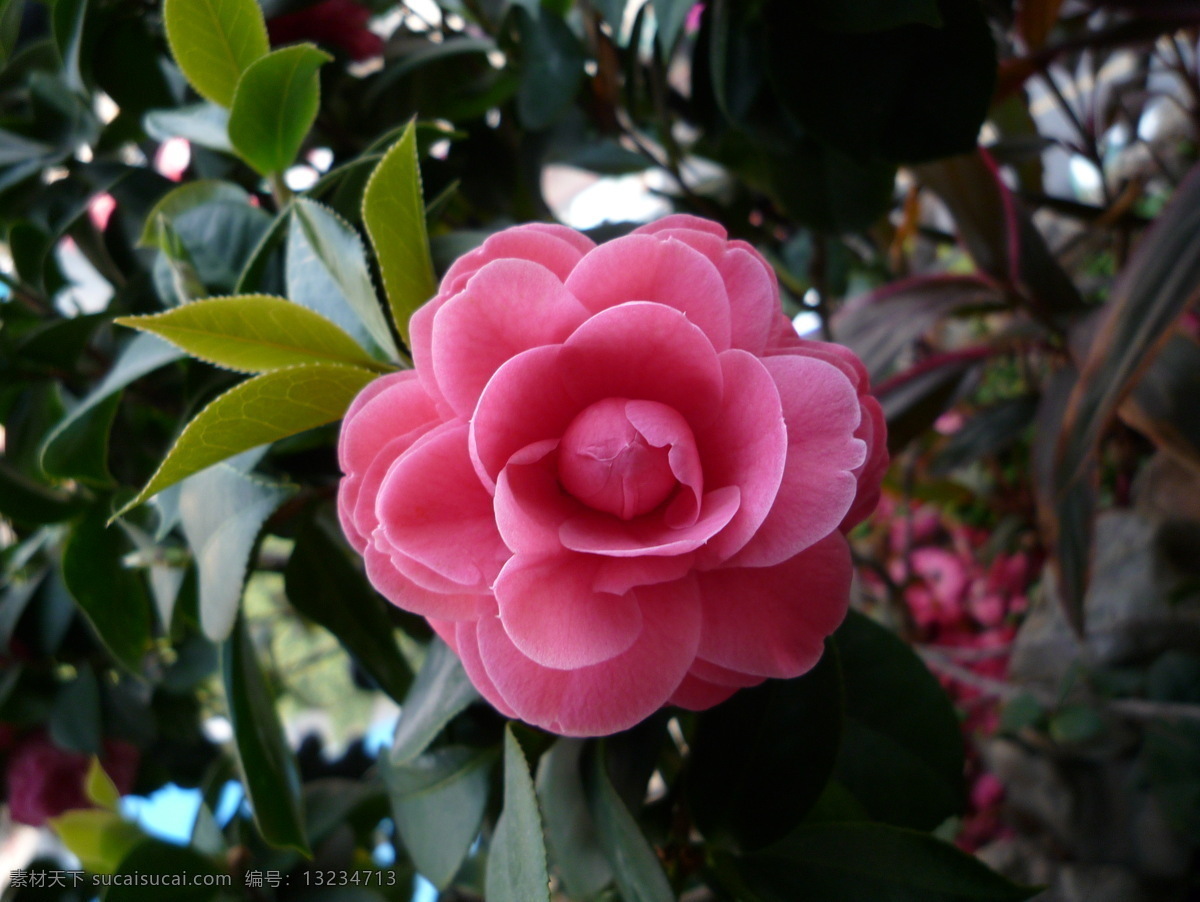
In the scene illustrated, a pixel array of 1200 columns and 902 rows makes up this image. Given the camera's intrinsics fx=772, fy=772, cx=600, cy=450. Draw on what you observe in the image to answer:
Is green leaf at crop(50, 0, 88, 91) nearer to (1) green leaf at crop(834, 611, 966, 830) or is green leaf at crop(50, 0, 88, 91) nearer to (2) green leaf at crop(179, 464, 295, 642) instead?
(2) green leaf at crop(179, 464, 295, 642)

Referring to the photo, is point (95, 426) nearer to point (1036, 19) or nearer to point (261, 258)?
point (261, 258)

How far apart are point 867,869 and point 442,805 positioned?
0.80 feet

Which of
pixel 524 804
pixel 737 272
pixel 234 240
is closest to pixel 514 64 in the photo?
pixel 234 240

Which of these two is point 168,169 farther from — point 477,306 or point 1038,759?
point 1038,759

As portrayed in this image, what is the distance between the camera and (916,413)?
854 millimetres

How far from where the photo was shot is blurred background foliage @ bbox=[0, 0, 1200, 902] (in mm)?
416

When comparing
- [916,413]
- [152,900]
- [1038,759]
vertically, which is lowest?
[1038,759]

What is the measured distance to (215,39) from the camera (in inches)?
16.6

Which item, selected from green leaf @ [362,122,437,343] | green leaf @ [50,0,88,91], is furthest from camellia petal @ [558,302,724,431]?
green leaf @ [50,0,88,91]

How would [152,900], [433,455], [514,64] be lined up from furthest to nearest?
[514,64] → [152,900] → [433,455]

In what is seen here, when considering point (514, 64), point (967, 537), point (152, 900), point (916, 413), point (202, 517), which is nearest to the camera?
point (202, 517)

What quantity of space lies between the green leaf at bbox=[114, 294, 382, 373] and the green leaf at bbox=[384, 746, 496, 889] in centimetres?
25

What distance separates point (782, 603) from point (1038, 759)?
1.13m

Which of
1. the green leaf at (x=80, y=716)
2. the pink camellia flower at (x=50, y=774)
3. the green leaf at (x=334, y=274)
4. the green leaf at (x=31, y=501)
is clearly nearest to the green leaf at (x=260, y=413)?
the green leaf at (x=334, y=274)
